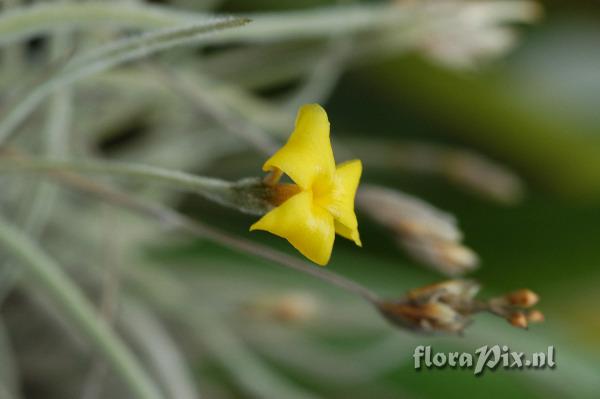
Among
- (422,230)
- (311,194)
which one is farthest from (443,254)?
(311,194)

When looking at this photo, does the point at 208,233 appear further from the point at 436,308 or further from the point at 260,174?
the point at 260,174

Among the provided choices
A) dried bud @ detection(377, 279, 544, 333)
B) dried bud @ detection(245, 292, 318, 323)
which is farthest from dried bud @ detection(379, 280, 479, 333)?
dried bud @ detection(245, 292, 318, 323)

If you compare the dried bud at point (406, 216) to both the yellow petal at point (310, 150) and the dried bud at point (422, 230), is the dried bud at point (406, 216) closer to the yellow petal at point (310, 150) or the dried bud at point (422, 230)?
the dried bud at point (422, 230)

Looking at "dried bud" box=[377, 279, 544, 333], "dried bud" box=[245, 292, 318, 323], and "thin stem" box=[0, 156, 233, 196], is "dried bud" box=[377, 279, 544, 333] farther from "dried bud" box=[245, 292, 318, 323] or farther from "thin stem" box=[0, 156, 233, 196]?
"dried bud" box=[245, 292, 318, 323]

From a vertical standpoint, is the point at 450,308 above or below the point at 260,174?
below

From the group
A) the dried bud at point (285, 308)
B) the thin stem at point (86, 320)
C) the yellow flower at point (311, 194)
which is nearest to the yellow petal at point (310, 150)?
the yellow flower at point (311, 194)

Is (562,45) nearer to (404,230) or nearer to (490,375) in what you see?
(490,375)
